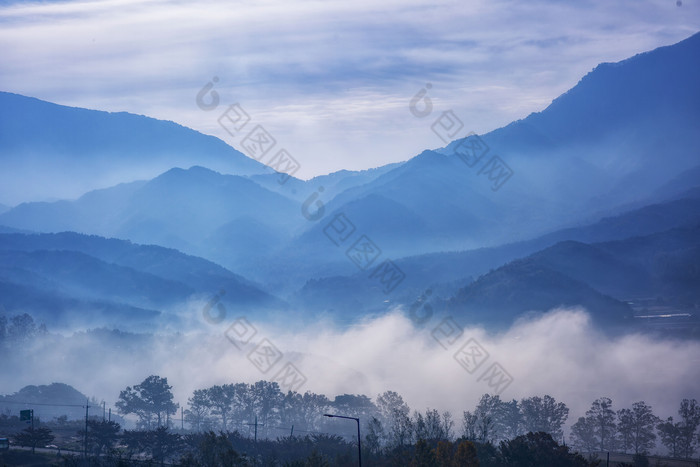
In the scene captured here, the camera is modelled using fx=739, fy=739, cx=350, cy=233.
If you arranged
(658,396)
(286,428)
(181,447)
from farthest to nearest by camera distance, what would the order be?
(658,396)
(286,428)
(181,447)

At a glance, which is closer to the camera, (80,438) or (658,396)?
(80,438)

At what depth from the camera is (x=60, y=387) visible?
143875 mm

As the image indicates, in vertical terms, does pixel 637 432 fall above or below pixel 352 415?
below

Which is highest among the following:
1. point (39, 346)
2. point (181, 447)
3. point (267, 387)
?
point (39, 346)

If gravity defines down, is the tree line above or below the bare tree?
above

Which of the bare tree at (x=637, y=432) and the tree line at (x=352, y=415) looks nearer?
the bare tree at (x=637, y=432)

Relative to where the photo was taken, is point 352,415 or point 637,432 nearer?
point 637,432

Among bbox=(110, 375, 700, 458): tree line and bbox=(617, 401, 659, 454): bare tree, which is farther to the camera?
bbox=(110, 375, 700, 458): tree line

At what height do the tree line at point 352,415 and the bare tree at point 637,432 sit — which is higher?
the tree line at point 352,415

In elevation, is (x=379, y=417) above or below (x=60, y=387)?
below

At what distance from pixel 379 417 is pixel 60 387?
66.6 metres

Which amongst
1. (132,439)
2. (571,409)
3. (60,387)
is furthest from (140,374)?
(132,439)

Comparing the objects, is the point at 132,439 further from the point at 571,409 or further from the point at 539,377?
the point at 539,377

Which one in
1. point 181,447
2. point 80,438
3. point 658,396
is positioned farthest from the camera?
point 658,396
